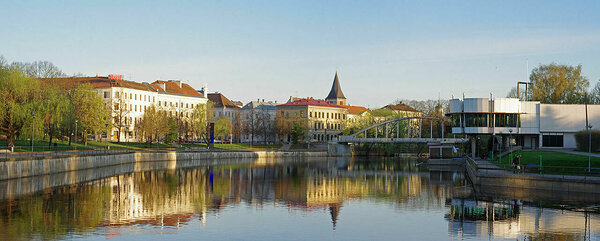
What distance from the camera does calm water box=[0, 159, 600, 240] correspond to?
103 ft

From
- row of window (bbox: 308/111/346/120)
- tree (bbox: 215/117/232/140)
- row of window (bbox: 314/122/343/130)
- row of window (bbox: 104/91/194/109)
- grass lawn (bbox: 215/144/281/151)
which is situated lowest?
grass lawn (bbox: 215/144/281/151)

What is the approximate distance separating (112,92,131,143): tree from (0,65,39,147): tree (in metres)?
47.3

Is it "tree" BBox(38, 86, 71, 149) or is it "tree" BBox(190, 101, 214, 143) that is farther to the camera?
"tree" BBox(190, 101, 214, 143)

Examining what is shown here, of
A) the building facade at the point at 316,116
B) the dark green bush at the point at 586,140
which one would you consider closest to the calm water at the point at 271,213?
the dark green bush at the point at 586,140

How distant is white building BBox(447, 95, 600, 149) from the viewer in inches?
3238

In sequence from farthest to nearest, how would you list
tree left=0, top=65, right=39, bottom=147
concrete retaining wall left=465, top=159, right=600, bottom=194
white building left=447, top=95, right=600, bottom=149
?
white building left=447, top=95, right=600, bottom=149
tree left=0, top=65, right=39, bottom=147
concrete retaining wall left=465, top=159, right=600, bottom=194

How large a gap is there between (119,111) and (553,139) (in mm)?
78872

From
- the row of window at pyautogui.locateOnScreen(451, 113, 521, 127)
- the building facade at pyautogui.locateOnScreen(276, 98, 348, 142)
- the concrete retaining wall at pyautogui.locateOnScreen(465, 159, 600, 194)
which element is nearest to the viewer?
the concrete retaining wall at pyautogui.locateOnScreen(465, 159, 600, 194)

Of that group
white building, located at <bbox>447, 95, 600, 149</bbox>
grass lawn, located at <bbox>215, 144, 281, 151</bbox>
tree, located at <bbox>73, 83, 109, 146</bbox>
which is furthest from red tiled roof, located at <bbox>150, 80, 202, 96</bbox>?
white building, located at <bbox>447, 95, 600, 149</bbox>

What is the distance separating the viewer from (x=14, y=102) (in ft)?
220

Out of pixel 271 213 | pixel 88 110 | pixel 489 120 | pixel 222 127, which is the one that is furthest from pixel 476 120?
pixel 222 127

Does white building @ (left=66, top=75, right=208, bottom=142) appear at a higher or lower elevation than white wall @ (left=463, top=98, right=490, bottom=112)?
higher

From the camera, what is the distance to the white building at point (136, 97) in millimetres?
129875

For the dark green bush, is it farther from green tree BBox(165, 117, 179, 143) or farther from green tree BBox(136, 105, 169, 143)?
green tree BBox(165, 117, 179, 143)
